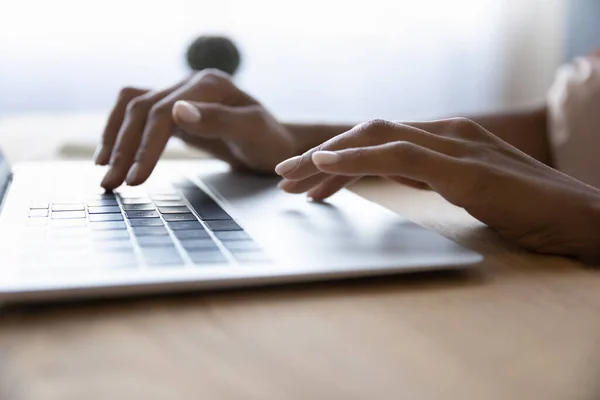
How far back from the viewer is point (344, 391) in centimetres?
31

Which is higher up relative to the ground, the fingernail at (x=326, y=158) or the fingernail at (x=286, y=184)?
the fingernail at (x=326, y=158)

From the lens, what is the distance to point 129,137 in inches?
30.7

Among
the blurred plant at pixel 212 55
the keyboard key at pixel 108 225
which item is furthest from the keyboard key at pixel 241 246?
the blurred plant at pixel 212 55

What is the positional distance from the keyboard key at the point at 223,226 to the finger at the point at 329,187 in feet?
0.42

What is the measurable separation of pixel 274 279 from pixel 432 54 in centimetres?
161

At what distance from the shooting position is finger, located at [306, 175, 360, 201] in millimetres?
657

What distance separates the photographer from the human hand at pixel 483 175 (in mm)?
541

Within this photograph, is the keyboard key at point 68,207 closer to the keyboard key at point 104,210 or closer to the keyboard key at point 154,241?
the keyboard key at point 104,210

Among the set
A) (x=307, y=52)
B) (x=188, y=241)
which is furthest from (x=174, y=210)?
(x=307, y=52)

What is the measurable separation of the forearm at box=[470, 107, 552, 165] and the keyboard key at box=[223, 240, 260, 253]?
672mm

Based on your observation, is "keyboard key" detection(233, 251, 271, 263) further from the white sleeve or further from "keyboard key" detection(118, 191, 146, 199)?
the white sleeve

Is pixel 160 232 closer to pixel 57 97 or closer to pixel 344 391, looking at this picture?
pixel 344 391

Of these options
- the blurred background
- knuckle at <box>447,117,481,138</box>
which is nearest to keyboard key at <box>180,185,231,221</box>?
knuckle at <box>447,117,481,138</box>

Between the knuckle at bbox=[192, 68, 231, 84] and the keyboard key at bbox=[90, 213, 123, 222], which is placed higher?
the knuckle at bbox=[192, 68, 231, 84]
